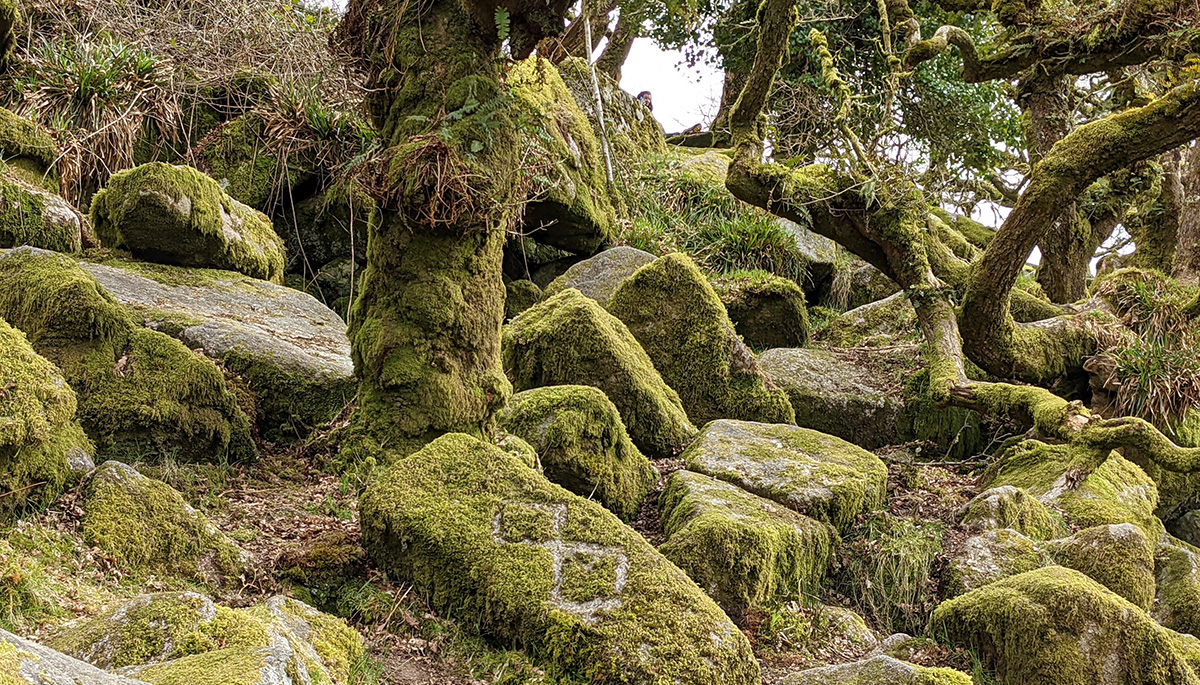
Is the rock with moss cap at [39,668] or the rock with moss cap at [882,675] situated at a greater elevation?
the rock with moss cap at [39,668]

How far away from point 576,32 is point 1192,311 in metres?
8.91

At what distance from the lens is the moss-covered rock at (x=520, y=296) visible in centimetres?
973

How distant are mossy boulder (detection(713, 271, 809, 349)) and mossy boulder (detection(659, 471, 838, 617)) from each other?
13.2 ft

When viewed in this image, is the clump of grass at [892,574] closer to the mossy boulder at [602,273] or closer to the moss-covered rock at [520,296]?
the mossy boulder at [602,273]

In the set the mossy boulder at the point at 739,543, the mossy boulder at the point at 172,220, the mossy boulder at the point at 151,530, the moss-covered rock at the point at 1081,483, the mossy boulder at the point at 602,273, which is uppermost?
the mossy boulder at the point at 602,273

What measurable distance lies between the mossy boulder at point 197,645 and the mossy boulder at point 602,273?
20.2ft

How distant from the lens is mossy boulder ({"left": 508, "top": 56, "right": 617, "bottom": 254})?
10.0m

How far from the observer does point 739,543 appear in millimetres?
5457

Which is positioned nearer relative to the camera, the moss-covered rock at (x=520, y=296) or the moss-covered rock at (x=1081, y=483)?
the moss-covered rock at (x=1081, y=483)

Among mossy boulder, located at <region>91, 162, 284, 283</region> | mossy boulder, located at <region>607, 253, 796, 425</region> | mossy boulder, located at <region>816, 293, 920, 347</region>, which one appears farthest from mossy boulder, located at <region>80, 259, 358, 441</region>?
mossy boulder, located at <region>816, 293, 920, 347</region>

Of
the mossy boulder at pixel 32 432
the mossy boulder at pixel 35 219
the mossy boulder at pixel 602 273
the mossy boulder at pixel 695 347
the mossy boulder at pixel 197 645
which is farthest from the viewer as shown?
the mossy boulder at pixel 602 273

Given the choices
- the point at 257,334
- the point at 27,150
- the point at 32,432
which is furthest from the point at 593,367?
the point at 27,150

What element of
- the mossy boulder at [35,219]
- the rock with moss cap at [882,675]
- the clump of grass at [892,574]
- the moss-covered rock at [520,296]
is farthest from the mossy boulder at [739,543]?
the mossy boulder at [35,219]

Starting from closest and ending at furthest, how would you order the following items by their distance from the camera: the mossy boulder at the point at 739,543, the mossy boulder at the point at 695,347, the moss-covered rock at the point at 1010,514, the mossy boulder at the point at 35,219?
the mossy boulder at the point at 739,543 → the moss-covered rock at the point at 1010,514 → the mossy boulder at the point at 35,219 → the mossy boulder at the point at 695,347
